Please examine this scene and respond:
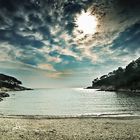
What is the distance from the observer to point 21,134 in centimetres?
2717

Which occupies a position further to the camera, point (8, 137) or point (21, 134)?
point (21, 134)

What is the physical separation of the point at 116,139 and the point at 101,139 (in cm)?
148

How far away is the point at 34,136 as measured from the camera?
26328mm

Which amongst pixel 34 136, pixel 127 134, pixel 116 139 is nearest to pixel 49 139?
pixel 34 136

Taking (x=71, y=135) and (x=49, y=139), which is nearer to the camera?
(x=49, y=139)

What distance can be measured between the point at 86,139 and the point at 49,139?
12.1 feet

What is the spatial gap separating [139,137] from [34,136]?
10.6 metres

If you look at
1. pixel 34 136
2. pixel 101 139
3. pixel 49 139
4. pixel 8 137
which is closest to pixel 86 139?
pixel 101 139

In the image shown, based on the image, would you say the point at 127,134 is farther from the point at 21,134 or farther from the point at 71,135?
the point at 21,134

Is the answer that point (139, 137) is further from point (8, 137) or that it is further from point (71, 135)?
point (8, 137)

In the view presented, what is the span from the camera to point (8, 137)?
25359 mm

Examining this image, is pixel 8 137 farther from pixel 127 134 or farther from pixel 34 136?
pixel 127 134

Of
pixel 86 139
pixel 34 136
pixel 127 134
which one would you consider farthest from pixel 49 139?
pixel 127 134

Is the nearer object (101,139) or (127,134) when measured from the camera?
(101,139)
